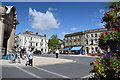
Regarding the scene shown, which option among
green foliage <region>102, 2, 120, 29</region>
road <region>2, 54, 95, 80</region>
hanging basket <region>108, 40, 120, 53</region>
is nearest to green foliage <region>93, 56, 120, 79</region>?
hanging basket <region>108, 40, 120, 53</region>

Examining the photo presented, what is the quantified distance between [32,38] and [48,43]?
390 inches

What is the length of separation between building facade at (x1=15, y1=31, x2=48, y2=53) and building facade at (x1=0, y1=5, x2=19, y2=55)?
35.7 metres

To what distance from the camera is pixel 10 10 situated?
15.0m

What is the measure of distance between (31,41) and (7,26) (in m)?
44.6

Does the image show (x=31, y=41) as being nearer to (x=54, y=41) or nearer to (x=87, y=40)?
(x=54, y=41)

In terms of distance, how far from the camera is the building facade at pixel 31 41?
180ft

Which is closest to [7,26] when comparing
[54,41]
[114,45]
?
[114,45]

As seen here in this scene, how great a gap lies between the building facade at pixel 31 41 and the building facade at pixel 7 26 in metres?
35.7

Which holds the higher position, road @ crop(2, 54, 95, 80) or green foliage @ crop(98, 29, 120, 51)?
green foliage @ crop(98, 29, 120, 51)

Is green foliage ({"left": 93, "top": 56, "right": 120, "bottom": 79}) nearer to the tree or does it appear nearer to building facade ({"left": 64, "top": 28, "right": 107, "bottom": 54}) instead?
building facade ({"left": 64, "top": 28, "right": 107, "bottom": 54})

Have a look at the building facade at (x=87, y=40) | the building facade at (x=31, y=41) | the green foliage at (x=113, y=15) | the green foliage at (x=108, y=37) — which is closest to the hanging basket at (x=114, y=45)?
the green foliage at (x=108, y=37)

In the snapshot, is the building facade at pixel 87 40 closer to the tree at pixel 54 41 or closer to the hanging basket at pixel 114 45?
the tree at pixel 54 41

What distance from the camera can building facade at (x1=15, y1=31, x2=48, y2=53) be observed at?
54.8m

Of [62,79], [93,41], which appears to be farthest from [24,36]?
[62,79]
